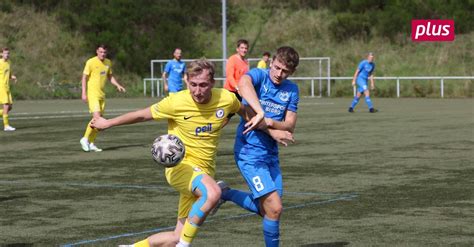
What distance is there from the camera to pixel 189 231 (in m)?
7.46

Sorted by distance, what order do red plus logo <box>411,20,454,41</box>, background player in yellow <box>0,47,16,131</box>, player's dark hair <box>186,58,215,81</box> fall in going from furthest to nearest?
1. red plus logo <box>411,20,454,41</box>
2. background player in yellow <box>0,47,16,131</box>
3. player's dark hair <box>186,58,215,81</box>

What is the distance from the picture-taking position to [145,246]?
7719 mm

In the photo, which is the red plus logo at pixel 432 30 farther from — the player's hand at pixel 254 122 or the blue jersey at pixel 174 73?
the player's hand at pixel 254 122

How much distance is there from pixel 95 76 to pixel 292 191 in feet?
26.7

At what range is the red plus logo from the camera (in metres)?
55.3

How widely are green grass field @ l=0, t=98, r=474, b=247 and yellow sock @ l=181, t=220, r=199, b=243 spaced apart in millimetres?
1601

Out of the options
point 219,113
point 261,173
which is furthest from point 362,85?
point 219,113

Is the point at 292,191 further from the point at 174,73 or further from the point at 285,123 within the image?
the point at 174,73

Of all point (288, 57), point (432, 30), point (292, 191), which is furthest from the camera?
point (432, 30)

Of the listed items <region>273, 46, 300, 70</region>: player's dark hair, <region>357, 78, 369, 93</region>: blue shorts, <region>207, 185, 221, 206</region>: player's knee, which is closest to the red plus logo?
<region>357, 78, 369, 93</region>: blue shorts

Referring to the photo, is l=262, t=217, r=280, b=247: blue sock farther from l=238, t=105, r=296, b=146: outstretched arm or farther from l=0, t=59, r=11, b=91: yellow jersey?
l=0, t=59, r=11, b=91: yellow jersey

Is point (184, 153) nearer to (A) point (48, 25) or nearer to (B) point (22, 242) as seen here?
(B) point (22, 242)

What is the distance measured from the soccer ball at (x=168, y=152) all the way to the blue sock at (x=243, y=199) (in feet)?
3.25

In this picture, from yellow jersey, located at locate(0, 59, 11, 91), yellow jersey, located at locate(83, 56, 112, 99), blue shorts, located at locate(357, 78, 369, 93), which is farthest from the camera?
blue shorts, located at locate(357, 78, 369, 93)
